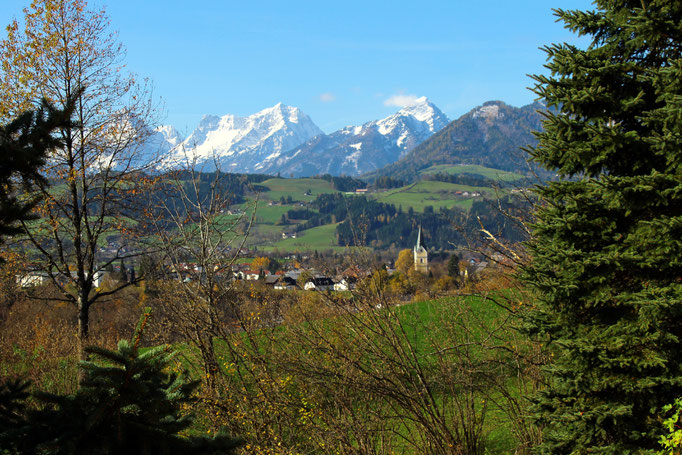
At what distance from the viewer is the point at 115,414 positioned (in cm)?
257

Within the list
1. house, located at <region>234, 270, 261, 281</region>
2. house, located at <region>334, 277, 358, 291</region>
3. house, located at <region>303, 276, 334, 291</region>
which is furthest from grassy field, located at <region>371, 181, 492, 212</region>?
house, located at <region>334, 277, 358, 291</region>

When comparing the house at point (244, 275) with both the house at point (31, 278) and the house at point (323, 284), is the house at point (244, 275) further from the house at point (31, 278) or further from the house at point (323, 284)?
the house at point (31, 278)

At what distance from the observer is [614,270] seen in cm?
501

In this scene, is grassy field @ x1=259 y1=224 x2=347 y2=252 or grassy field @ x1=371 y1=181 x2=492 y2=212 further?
grassy field @ x1=371 y1=181 x2=492 y2=212

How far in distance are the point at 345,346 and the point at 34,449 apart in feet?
15.3

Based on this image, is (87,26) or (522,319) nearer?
(522,319)

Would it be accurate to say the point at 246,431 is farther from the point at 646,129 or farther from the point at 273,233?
the point at 273,233

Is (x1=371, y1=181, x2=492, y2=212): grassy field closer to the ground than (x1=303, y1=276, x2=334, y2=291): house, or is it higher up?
higher up

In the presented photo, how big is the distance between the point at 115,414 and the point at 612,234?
4.67 meters

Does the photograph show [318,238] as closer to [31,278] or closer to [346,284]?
[31,278]

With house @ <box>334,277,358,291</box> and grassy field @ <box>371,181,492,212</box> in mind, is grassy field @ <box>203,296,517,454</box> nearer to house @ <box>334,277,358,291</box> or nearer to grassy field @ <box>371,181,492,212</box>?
house @ <box>334,277,358,291</box>

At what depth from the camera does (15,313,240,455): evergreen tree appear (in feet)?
8.16

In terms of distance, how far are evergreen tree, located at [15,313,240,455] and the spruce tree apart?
13.0 feet

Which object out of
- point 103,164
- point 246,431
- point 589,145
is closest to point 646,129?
point 589,145
